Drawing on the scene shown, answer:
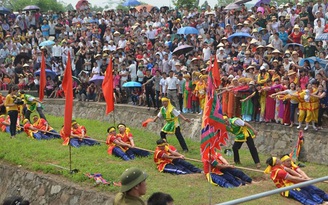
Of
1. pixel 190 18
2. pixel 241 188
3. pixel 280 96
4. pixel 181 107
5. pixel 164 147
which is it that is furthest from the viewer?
pixel 190 18

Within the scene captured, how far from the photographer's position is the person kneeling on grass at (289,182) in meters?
11.7

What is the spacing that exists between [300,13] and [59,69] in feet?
35.9

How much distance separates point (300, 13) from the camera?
20891 millimetres

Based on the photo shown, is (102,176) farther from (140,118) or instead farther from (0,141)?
(140,118)

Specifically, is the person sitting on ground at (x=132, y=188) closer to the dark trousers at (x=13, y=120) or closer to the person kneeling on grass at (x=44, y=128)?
the dark trousers at (x=13, y=120)

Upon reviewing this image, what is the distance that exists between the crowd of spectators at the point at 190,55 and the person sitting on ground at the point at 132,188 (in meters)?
9.93

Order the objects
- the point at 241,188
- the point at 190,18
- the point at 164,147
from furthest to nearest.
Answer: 1. the point at 190,18
2. the point at 164,147
3. the point at 241,188

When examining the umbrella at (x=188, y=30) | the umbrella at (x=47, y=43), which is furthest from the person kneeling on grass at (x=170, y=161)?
the umbrella at (x=47, y=43)

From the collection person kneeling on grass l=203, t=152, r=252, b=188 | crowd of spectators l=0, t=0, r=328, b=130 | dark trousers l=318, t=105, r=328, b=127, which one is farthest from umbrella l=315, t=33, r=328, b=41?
person kneeling on grass l=203, t=152, r=252, b=188

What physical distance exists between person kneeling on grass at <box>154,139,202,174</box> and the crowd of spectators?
338 centimetres

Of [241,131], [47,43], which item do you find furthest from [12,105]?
[47,43]

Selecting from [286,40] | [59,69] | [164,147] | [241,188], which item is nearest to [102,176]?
[164,147]

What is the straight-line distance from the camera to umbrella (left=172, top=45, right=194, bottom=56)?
21547mm

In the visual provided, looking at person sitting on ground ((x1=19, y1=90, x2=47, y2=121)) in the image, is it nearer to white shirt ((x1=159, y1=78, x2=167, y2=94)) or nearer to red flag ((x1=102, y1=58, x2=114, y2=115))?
red flag ((x1=102, y1=58, x2=114, y2=115))
